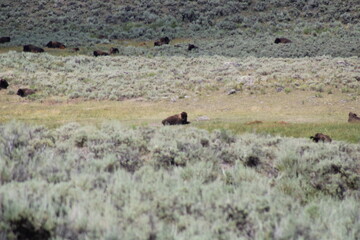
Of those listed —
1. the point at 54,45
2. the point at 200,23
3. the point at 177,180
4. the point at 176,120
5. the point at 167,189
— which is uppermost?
the point at 200,23

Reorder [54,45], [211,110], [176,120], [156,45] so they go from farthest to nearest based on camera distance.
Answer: [156,45] < [54,45] < [211,110] < [176,120]

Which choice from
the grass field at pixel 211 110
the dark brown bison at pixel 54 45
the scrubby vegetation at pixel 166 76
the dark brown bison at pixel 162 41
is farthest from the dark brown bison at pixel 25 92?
the dark brown bison at pixel 162 41

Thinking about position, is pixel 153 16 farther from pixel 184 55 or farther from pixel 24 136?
pixel 24 136

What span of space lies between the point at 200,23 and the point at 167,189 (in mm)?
58824

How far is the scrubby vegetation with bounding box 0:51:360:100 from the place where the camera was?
89.7 feet

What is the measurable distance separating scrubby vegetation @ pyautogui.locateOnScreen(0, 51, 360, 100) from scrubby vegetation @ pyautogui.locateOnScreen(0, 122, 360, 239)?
54.6 ft

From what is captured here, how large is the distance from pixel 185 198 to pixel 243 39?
50.2 meters

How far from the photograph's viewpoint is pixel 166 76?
33000mm

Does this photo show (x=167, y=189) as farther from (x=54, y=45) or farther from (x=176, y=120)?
(x=54, y=45)

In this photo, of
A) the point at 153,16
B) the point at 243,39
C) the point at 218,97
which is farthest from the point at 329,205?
the point at 153,16

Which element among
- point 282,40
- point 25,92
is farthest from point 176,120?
point 282,40

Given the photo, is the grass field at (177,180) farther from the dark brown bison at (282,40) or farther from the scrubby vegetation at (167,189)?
the dark brown bison at (282,40)

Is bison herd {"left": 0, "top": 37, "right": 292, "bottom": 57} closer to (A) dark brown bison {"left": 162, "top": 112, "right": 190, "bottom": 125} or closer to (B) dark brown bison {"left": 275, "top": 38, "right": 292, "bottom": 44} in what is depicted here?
(B) dark brown bison {"left": 275, "top": 38, "right": 292, "bottom": 44}

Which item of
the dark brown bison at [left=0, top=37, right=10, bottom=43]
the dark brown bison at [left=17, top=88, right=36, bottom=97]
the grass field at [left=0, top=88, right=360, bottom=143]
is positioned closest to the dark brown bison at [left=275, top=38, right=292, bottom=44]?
the grass field at [left=0, top=88, right=360, bottom=143]
